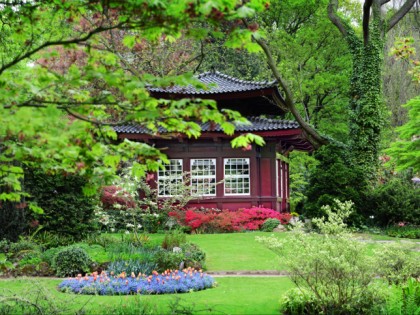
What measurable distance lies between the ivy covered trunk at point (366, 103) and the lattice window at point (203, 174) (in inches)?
222

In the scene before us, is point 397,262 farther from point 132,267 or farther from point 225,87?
point 225,87

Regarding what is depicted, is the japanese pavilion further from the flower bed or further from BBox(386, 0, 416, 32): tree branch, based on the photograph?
the flower bed

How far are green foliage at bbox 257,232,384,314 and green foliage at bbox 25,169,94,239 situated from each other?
350 inches

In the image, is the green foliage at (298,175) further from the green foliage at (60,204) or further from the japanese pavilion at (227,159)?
the green foliage at (60,204)

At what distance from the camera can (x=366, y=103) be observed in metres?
23.6

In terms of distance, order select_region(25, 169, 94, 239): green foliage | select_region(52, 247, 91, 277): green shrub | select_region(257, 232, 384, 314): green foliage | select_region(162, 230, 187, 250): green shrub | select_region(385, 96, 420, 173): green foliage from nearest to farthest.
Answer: select_region(257, 232, 384, 314): green foliage < select_region(52, 247, 91, 277): green shrub < select_region(162, 230, 187, 250): green shrub < select_region(25, 169, 94, 239): green foliage < select_region(385, 96, 420, 173): green foliage

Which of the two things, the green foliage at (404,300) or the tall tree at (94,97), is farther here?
the green foliage at (404,300)

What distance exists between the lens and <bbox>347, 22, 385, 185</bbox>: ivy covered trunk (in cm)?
2317

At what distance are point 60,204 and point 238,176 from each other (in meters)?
8.47

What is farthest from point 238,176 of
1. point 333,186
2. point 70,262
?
point 70,262

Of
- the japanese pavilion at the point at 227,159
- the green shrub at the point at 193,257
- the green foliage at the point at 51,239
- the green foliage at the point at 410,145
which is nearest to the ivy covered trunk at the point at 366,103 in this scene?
the japanese pavilion at the point at 227,159

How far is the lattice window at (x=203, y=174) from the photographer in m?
22.0

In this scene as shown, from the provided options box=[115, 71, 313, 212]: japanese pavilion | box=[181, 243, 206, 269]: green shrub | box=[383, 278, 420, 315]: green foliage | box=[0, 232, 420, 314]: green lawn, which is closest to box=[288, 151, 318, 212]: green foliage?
box=[115, 71, 313, 212]: japanese pavilion

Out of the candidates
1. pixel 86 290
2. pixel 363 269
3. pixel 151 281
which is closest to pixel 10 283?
pixel 86 290
